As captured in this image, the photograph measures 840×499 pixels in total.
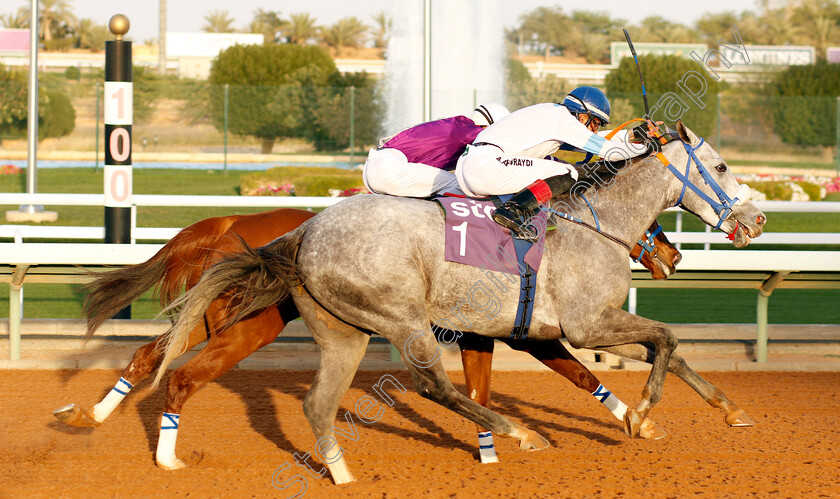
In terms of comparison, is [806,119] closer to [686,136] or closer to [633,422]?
[686,136]

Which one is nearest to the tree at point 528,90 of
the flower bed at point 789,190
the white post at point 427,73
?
the flower bed at point 789,190

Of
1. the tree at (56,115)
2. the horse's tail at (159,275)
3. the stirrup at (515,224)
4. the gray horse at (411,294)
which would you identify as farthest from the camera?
the tree at (56,115)

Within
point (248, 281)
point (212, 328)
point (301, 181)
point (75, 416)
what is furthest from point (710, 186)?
point (301, 181)

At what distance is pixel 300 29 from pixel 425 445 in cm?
5542

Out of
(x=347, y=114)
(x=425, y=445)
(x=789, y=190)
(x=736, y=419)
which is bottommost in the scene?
(x=425, y=445)

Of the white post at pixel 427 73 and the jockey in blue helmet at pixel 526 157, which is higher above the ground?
the white post at pixel 427 73

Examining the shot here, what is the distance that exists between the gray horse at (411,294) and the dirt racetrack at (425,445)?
0.32 meters

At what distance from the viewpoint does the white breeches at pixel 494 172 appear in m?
4.07

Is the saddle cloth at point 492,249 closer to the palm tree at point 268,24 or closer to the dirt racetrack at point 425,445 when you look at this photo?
the dirt racetrack at point 425,445

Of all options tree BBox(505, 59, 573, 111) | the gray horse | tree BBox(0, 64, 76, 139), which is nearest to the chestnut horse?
the gray horse

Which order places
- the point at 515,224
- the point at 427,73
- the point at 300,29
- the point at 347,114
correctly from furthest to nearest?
the point at 300,29 → the point at 347,114 → the point at 427,73 → the point at 515,224

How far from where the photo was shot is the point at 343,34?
58781 millimetres

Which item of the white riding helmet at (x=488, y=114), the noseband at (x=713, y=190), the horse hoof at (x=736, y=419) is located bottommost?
the horse hoof at (x=736, y=419)

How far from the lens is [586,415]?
17.2 ft
